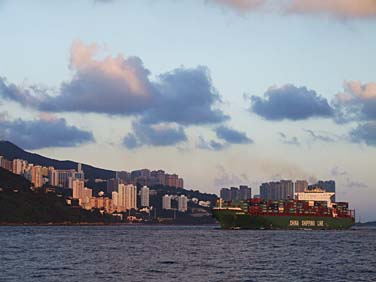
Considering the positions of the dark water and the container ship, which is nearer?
the dark water

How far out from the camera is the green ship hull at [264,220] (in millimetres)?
175250

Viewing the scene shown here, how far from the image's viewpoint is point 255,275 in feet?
190

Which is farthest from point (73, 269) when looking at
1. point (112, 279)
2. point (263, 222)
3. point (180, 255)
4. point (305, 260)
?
point (263, 222)

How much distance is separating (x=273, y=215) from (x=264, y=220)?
3751mm

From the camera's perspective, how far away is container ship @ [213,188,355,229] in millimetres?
175625

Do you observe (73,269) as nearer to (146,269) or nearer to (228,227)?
(146,269)

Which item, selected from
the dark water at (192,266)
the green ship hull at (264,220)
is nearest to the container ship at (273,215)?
the green ship hull at (264,220)

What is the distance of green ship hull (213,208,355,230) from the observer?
175m

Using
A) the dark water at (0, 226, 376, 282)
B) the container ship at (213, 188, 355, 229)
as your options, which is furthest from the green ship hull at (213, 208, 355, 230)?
the dark water at (0, 226, 376, 282)

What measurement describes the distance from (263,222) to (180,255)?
9953 centimetres

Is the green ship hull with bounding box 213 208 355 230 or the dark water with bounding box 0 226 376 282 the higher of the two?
the green ship hull with bounding box 213 208 355 230

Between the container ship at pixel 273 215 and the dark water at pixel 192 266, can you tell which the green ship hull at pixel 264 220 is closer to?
the container ship at pixel 273 215

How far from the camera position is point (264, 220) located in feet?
579

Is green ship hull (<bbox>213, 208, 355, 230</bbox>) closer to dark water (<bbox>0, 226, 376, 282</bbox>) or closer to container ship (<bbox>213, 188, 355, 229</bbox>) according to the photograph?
container ship (<bbox>213, 188, 355, 229</bbox>)
